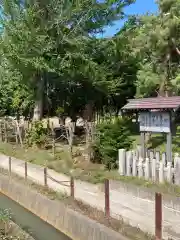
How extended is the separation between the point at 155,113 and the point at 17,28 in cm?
1111

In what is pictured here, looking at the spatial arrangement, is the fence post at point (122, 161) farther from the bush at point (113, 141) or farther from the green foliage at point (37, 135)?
the green foliage at point (37, 135)

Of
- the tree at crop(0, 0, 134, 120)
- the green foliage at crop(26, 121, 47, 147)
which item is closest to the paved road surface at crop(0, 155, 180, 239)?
the green foliage at crop(26, 121, 47, 147)

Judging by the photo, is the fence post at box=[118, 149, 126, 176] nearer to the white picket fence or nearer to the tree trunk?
the white picket fence

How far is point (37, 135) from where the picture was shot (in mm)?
20656

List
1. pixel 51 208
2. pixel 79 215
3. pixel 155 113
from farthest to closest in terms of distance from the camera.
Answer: pixel 155 113
pixel 51 208
pixel 79 215

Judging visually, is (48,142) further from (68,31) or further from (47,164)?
(68,31)

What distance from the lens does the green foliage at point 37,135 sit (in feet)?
67.4

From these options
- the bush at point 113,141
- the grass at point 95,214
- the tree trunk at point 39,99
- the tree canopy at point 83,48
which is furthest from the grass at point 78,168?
the tree canopy at point 83,48

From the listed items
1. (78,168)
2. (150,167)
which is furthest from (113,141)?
(150,167)

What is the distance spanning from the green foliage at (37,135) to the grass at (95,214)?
696cm

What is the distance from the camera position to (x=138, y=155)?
1320cm

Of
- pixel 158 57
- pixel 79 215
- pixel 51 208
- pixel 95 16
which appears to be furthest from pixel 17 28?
pixel 79 215

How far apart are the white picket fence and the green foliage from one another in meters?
8.13

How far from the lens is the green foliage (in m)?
20.5
